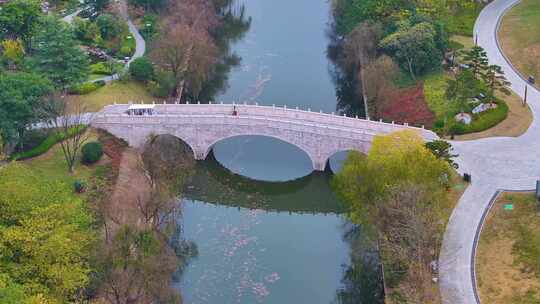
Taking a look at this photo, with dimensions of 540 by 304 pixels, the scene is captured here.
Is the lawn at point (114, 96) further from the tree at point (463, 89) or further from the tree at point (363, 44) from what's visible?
the tree at point (463, 89)

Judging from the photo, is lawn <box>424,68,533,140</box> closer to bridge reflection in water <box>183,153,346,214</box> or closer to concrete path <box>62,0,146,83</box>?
bridge reflection in water <box>183,153,346,214</box>

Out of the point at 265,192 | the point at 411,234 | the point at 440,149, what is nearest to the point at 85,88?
the point at 265,192

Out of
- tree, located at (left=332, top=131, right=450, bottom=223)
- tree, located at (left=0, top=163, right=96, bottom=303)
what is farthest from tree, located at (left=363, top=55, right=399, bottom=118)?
tree, located at (left=0, top=163, right=96, bottom=303)

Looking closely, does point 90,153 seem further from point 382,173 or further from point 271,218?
point 382,173

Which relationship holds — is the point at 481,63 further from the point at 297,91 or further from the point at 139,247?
the point at 139,247

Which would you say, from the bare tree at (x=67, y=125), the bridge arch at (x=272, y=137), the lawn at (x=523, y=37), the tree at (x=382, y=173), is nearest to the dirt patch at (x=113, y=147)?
the bare tree at (x=67, y=125)

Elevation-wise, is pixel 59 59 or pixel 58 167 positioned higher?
pixel 59 59
